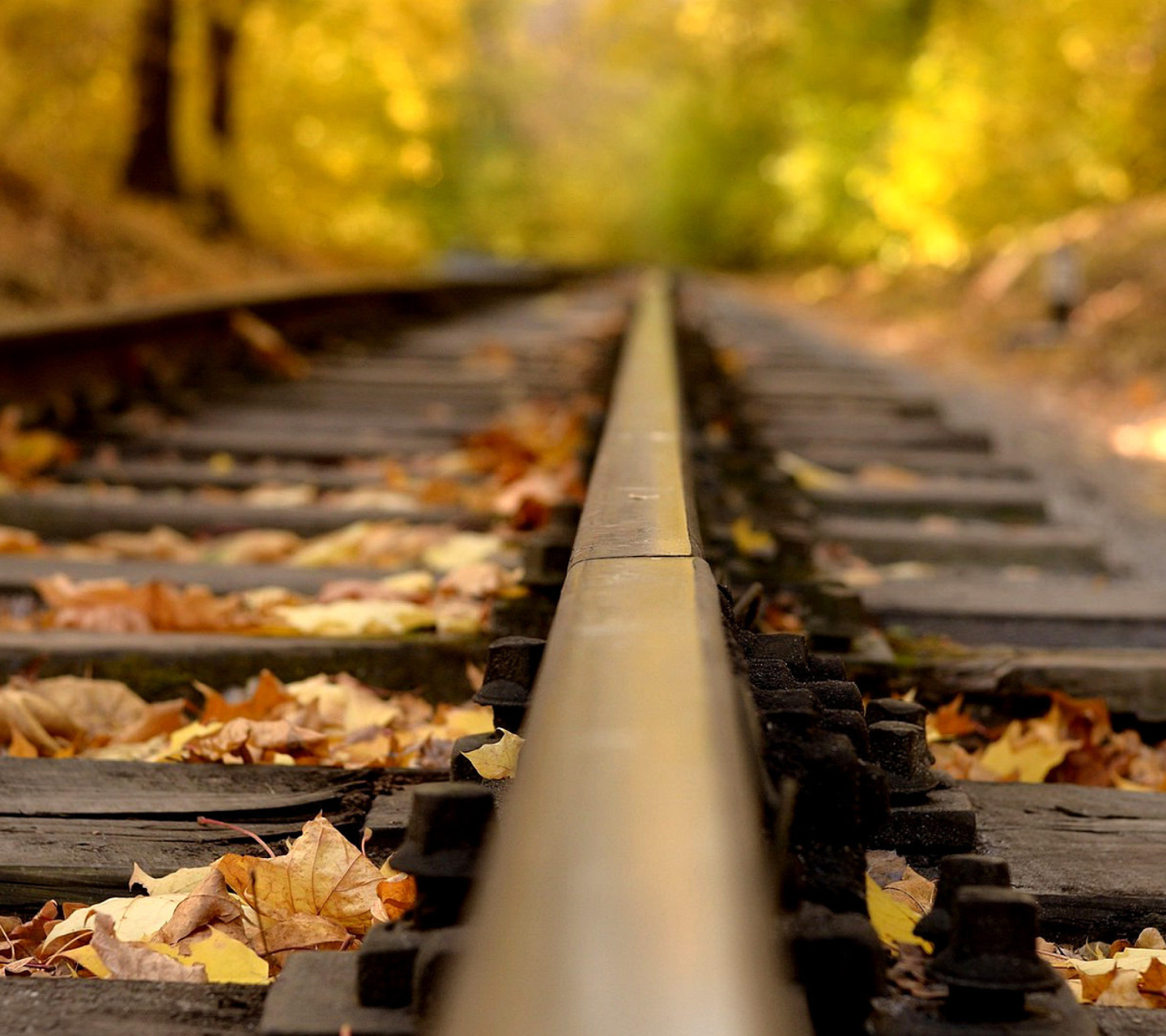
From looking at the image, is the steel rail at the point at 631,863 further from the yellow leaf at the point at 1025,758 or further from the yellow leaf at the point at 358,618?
the yellow leaf at the point at 358,618

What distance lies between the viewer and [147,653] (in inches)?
79.9

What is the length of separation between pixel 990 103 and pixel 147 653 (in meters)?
14.8

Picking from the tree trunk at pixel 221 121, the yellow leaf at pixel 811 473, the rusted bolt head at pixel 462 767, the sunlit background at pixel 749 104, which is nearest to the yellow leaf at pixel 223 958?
the rusted bolt head at pixel 462 767

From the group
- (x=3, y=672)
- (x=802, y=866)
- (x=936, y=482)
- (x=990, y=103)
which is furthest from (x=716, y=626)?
(x=990, y=103)

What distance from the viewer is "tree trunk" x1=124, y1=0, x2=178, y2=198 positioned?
13.1 m

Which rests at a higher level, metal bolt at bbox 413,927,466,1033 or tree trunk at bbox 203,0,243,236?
tree trunk at bbox 203,0,243,236

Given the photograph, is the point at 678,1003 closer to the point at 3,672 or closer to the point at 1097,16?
the point at 3,672

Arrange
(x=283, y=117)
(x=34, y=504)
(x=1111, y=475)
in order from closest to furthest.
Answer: (x=34, y=504) < (x=1111, y=475) < (x=283, y=117)

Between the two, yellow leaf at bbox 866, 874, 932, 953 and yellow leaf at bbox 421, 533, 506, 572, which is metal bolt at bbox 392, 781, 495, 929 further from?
yellow leaf at bbox 421, 533, 506, 572

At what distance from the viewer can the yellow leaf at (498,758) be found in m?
1.27

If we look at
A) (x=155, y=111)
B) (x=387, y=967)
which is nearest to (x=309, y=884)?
(x=387, y=967)

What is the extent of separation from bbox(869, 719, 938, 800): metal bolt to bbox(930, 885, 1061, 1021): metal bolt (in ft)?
1.10

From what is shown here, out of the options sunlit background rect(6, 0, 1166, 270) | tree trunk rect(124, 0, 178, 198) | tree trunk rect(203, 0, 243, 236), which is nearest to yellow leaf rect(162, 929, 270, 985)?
sunlit background rect(6, 0, 1166, 270)

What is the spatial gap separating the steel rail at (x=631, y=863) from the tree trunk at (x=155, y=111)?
1341 cm
